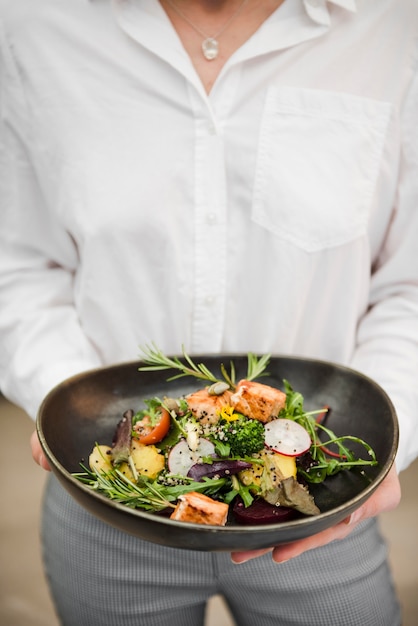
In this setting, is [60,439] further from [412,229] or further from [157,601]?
[412,229]

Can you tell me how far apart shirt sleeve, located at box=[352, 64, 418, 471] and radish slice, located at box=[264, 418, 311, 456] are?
0.36m

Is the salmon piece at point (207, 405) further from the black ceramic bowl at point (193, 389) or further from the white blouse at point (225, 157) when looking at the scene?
the white blouse at point (225, 157)

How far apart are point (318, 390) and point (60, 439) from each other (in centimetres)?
55

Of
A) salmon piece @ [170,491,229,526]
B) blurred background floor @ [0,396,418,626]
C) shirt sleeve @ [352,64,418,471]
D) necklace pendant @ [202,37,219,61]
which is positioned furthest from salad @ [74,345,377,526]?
blurred background floor @ [0,396,418,626]

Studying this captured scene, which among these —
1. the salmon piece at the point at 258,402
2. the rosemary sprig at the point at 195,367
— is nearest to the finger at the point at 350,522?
the salmon piece at the point at 258,402

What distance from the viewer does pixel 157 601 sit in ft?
4.80

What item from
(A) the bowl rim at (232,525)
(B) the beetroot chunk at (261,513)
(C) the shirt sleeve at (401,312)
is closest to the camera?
(A) the bowl rim at (232,525)

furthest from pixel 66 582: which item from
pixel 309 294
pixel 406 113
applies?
pixel 406 113

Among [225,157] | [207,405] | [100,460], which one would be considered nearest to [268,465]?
[207,405]

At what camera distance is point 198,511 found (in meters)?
0.92

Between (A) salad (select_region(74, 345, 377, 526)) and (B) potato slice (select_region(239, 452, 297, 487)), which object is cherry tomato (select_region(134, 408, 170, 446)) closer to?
(A) salad (select_region(74, 345, 377, 526))

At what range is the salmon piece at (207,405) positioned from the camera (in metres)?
1.10

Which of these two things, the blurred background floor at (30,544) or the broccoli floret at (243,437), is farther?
the blurred background floor at (30,544)

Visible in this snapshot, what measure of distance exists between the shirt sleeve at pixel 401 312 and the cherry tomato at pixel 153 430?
0.54m
